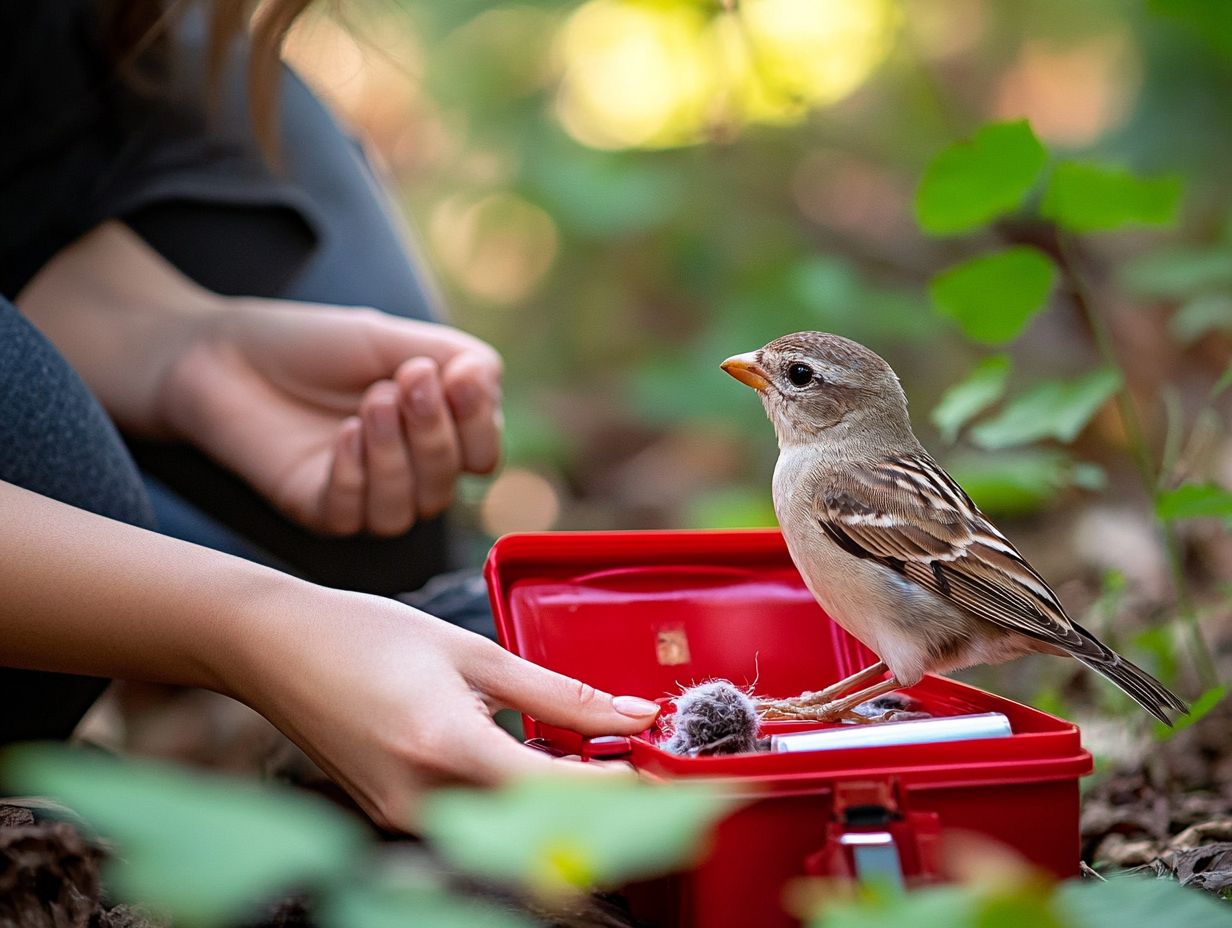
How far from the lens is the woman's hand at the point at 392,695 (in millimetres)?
1379

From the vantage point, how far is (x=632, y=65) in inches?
256

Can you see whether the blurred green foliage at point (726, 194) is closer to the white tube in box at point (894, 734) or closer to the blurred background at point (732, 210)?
the blurred background at point (732, 210)

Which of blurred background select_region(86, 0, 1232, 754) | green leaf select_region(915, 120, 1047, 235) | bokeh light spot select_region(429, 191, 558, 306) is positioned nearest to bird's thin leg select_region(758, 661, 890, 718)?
green leaf select_region(915, 120, 1047, 235)

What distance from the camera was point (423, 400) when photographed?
241 cm

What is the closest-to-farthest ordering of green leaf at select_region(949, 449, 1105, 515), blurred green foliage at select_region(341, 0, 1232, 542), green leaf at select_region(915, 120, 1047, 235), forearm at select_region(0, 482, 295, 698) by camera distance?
forearm at select_region(0, 482, 295, 698) < green leaf at select_region(915, 120, 1047, 235) < green leaf at select_region(949, 449, 1105, 515) < blurred green foliage at select_region(341, 0, 1232, 542)

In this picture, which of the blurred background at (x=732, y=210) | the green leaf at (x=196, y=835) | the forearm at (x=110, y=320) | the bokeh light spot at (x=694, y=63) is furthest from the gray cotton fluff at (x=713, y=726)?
the bokeh light spot at (x=694, y=63)

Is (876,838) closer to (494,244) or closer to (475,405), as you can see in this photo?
(475,405)

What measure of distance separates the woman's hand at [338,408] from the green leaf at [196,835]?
1722 mm

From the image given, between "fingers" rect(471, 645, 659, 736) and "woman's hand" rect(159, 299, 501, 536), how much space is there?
3.44 feet

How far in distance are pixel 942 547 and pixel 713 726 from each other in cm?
64

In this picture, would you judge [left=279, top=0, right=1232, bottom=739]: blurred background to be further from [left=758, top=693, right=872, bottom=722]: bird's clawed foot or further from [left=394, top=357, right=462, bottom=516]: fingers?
[left=758, top=693, right=872, bottom=722]: bird's clawed foot

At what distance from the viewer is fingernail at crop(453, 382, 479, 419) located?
2469 millimetres

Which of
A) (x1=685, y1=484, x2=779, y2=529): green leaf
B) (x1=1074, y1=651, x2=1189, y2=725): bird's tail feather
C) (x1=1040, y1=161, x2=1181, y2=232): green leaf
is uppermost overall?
(x1=1040, y1=161, x2=1181, y2=232): green leaf

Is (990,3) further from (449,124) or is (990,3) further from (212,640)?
(212,640)
